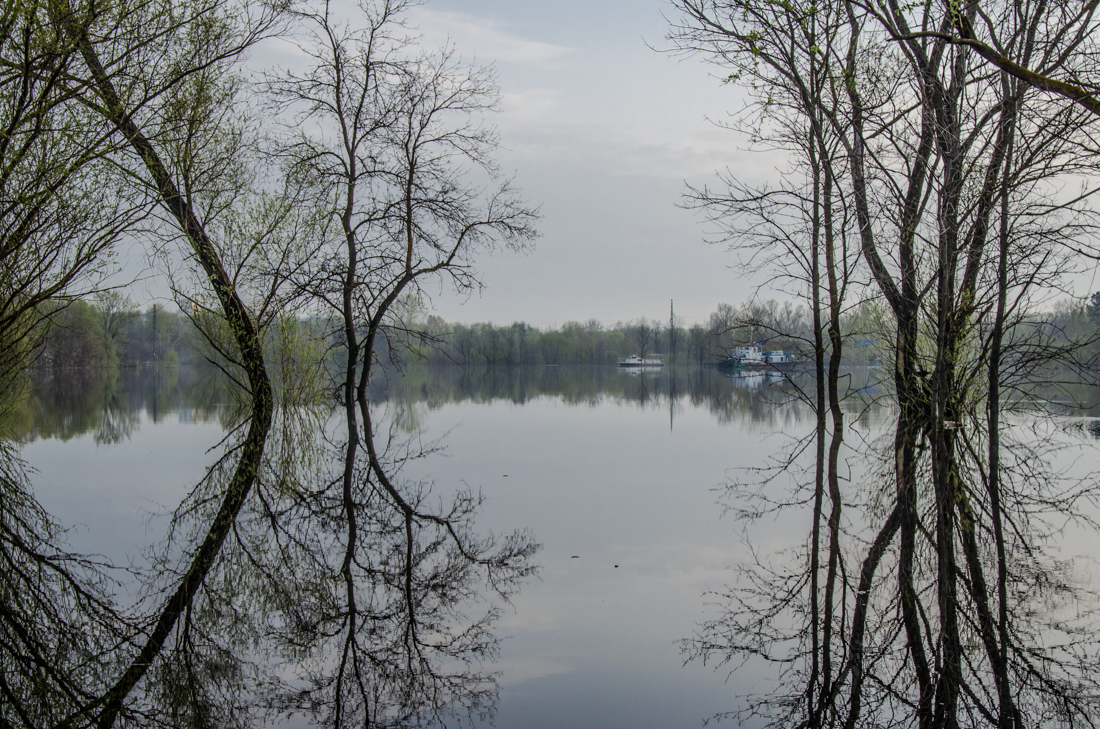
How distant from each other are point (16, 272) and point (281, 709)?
17.2 feet

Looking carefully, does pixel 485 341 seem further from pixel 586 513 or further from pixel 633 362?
pixel 586 513

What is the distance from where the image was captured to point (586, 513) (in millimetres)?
5188

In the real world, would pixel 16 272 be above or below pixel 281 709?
above

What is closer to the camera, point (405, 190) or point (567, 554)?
point (567, 554)

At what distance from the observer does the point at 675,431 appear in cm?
1080

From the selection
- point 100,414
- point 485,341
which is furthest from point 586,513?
point 485,341

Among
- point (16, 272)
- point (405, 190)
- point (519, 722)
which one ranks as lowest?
point (519, 722)

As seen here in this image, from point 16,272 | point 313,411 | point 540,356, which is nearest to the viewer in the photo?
point 16,272

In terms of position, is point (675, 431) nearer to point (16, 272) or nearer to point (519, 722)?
point (16, 272)

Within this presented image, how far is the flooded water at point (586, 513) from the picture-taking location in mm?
2592

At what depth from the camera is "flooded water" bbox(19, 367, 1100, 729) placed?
8.50ft

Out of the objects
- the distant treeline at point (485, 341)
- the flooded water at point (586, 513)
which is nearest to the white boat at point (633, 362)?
→ the distant treeline at point (485, 341)

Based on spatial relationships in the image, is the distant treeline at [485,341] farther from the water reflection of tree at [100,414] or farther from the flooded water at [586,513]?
the flooded water at [586,513]

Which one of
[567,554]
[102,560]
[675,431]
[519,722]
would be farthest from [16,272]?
[675,431]
